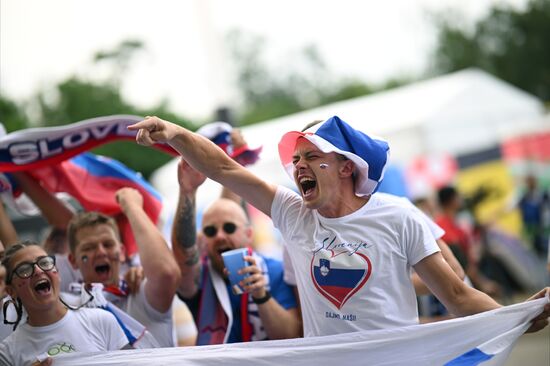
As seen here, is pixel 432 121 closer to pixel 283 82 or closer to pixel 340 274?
pixel 340 274

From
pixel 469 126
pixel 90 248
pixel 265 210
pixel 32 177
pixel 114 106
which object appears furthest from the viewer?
pixel 114 106

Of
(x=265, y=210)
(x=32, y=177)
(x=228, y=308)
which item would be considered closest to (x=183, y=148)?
(x=265, y=210)

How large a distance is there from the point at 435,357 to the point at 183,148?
1.33 meters

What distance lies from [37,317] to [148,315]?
0.73 metres

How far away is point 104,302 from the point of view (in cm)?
375

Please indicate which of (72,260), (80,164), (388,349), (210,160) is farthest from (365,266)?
(80,164)

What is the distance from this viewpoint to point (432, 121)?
14133 mm

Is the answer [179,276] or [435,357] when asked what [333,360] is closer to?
[435,357]

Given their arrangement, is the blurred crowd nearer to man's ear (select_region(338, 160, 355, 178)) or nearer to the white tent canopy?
man's ear (select_region(338, 160, 355, 178))

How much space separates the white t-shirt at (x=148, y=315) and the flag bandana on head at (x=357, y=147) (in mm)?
1301

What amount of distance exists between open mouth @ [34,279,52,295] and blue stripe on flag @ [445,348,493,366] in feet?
5.56

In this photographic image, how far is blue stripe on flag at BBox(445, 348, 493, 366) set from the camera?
3.17 metres

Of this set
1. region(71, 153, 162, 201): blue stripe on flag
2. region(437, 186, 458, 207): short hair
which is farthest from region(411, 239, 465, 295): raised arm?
region(437, 186, 458, 207): short hair

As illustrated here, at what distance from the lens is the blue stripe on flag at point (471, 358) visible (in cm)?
317
